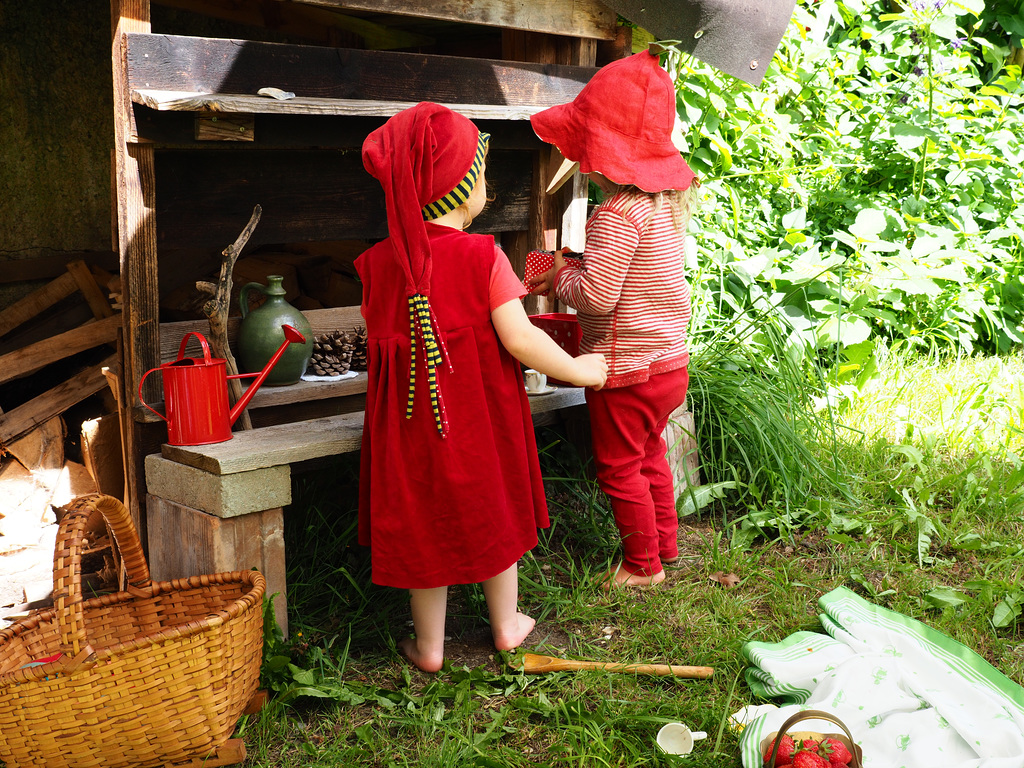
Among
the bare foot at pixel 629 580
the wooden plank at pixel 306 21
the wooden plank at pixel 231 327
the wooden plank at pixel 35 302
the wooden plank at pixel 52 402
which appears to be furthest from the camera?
the wooden plank at pixel 306 21

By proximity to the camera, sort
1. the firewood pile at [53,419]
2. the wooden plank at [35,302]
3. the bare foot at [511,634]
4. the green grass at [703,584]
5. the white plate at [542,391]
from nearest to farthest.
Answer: the green grass at [703,584] < the bare foot at [511,634] < the white plate at [542,391] < the firewood pile at [53,419] < the wooden plank at [35,302]

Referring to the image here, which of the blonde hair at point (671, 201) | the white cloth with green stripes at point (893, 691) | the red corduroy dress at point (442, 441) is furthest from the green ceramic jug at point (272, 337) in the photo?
the white cloth with green stripes at point (893, 691)

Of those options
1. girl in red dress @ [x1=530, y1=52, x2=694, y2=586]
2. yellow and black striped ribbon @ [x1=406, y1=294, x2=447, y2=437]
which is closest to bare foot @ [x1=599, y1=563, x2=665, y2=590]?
girl in red dress @ [x1=530, y1=52, x2=694, y2=586]

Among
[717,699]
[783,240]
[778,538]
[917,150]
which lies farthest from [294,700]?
[917,150]

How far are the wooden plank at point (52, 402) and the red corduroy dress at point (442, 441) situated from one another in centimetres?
171

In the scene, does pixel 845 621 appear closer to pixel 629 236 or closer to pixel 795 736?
pixel 795 736

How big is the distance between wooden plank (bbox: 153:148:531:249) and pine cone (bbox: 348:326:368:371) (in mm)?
419

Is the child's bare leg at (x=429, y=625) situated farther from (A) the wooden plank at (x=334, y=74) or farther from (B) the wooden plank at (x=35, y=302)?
(B) the wooden plank at (x=35, y=302)

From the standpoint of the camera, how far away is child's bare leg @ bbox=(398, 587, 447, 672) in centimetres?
251

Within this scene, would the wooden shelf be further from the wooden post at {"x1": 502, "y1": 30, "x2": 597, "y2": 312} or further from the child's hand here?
A: the child's hand

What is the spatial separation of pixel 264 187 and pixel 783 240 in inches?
119

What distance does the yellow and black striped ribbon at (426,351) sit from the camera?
2.28m

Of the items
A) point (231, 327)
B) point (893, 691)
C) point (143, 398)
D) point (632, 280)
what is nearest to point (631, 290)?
point (632, 280)

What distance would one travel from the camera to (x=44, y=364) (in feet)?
11.6
